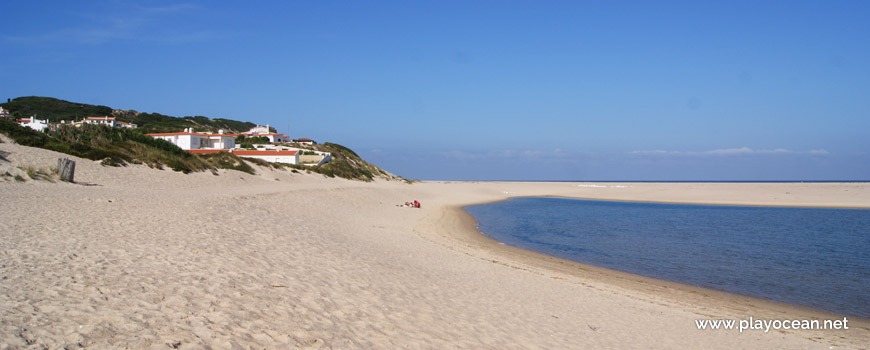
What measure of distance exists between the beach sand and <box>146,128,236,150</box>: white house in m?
34.7

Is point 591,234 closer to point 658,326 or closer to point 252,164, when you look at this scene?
point 658,326

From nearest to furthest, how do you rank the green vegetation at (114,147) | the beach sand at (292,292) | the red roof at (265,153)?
1. the beach sand at (292,292)
2. the green vegetation at (114,147)
3. the red roof at (265,153)

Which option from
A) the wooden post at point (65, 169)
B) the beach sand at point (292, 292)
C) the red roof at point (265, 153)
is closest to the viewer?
the beach sand at point (292, 292)

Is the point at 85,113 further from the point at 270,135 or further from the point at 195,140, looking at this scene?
the point at 195,140

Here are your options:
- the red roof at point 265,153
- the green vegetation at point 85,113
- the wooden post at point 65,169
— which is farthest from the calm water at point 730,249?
the green vegetation at point 85,113

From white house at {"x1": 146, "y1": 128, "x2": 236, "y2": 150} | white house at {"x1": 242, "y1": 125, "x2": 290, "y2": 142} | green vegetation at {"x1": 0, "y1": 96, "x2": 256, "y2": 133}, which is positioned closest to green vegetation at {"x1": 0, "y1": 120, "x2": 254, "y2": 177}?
white house at {"x1": 146, "y1": 128, "x2": 236, "y2": 150}

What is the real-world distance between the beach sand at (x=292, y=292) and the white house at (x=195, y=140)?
114ft

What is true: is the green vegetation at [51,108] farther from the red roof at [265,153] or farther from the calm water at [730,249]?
the calm water at [730,249]

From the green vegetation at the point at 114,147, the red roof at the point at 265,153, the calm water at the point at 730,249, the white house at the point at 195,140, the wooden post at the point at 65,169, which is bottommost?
the calm water at the point at 730,249

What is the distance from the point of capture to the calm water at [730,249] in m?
10.8

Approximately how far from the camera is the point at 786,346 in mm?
6832

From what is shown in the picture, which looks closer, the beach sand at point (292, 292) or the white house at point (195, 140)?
the beach sand at point (292, 292)

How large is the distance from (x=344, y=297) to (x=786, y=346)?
6391 millimetres

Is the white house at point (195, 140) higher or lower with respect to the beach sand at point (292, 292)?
higher
